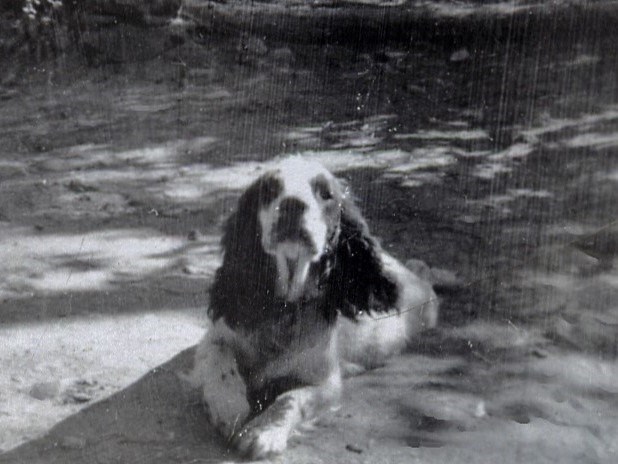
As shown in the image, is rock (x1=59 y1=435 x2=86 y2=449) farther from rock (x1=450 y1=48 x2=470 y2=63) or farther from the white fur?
rock (x1=450 y1=48 x2=470 y2=63)

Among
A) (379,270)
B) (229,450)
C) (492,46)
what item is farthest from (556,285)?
(229,450)

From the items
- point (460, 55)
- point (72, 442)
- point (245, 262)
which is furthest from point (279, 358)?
point (460, 55)

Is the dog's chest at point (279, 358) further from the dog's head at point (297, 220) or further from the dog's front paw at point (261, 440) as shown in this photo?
the dog's front paw at point (261, 440)

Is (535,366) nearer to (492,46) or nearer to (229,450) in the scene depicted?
(229,450)

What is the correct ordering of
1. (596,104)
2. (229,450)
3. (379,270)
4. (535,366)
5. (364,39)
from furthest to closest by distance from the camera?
(596,104), (364,39), (379,270), (535,366), (229,450)

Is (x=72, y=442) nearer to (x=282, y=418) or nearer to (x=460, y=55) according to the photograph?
(x=282, y=418)

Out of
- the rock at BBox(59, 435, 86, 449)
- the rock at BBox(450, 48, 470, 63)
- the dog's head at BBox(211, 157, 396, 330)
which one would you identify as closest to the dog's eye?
the dog's head at BBox(211, 157, 396, 330)

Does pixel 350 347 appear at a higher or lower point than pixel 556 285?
lower
